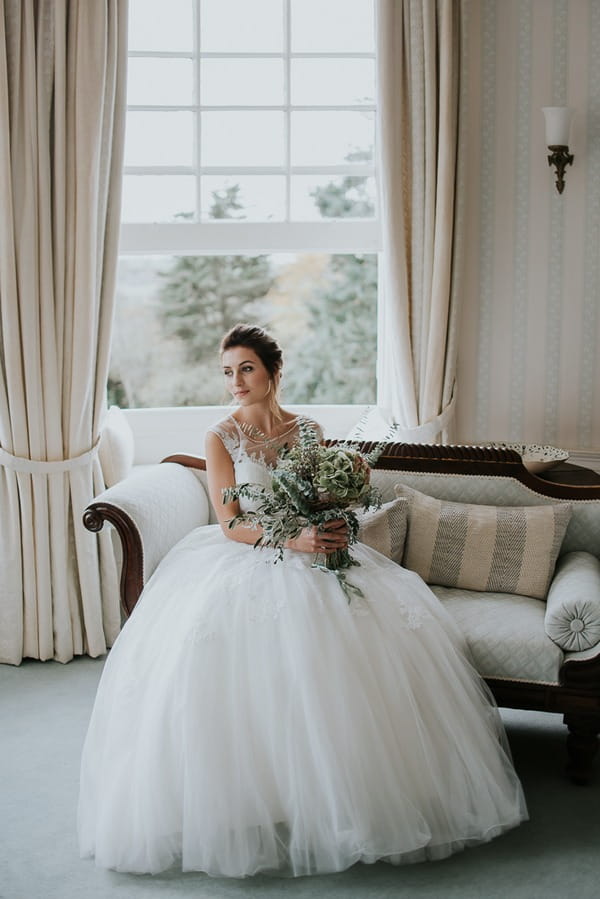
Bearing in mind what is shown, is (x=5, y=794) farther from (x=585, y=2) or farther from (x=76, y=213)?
(x=585, y=2)

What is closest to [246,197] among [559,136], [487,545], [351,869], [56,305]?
[56,305]

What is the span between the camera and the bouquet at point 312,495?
270 cm

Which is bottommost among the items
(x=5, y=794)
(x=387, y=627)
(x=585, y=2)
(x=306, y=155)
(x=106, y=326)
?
(x=5, y=794)

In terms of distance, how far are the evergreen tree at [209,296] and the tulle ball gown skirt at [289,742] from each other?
2.20 m

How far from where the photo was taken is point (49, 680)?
375cm

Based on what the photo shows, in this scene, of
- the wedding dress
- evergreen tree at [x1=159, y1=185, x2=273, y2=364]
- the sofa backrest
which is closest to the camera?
the wedding dress

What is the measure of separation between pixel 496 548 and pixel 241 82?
229cm

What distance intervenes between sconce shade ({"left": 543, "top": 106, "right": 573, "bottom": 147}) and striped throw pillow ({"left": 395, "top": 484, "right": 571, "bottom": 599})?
60.6 inches

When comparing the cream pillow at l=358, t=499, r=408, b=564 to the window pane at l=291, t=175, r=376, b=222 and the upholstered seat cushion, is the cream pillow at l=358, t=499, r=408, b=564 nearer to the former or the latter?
the upholstered seat cushion

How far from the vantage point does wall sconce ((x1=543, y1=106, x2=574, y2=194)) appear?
3869 mm

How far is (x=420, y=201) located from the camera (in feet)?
13.0

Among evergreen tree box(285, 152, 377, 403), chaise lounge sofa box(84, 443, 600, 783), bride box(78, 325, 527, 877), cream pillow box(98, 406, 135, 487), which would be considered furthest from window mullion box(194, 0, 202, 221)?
bride box(78, 325, 527, 877)

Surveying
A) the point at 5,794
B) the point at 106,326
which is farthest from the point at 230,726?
the point at 106,326

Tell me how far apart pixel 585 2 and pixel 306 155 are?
1.27 m
